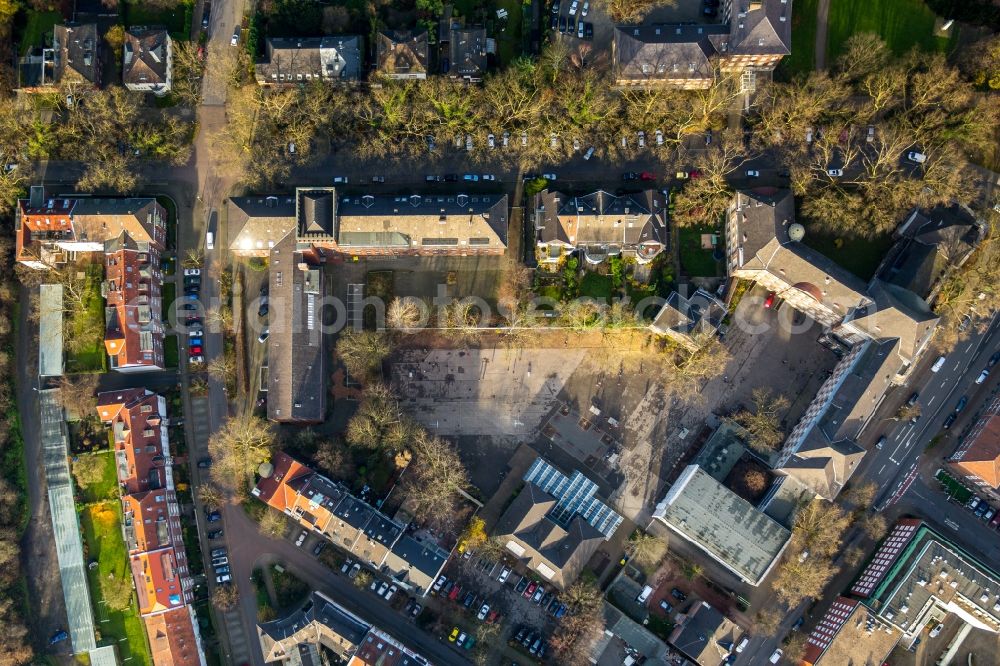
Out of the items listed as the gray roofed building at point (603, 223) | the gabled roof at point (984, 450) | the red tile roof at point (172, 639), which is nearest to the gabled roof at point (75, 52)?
the gray roofed building at point (603, 223)

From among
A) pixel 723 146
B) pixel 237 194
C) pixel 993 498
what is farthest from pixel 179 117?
pixel 993 498

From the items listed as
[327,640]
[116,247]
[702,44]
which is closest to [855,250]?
[702,44]

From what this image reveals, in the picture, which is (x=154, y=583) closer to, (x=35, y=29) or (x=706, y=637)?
(x=706, y=637)

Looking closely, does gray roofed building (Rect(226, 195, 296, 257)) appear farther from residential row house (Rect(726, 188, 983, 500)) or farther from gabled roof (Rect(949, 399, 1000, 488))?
gabled roof (Rect(949, 399, 1000, 488))

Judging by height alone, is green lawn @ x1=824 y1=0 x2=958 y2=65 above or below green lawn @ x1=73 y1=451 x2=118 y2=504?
above

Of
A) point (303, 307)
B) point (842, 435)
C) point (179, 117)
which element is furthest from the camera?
point (179, 117)

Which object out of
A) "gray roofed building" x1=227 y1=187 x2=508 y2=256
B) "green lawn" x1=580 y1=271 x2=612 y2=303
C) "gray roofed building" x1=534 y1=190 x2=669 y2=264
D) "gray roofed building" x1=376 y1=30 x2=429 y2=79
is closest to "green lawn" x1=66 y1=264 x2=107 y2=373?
"gray roofed building" x1=227 y1=187 x2=508 y2=256

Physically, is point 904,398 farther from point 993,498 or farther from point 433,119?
point 433,119
